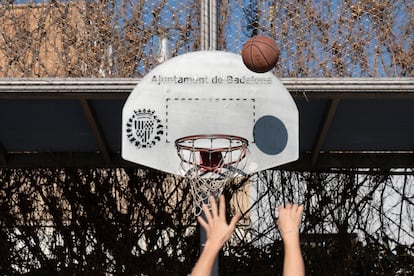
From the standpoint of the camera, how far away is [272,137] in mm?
8484

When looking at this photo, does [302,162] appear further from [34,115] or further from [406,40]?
[34,115]

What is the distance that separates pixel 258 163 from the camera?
8.43 m

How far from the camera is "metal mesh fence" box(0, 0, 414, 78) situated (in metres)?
9.06

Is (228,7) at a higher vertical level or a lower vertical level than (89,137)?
higher

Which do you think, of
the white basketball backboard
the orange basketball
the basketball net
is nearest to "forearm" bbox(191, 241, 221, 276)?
the orange basketball

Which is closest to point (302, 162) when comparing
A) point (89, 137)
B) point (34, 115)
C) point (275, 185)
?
point (275, 185)

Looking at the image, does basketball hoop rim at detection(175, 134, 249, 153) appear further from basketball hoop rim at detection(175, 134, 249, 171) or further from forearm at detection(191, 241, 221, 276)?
forearm at detection(191, 241, 221, 276)

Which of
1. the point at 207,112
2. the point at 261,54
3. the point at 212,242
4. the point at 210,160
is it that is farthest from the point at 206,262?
the point at 207,112

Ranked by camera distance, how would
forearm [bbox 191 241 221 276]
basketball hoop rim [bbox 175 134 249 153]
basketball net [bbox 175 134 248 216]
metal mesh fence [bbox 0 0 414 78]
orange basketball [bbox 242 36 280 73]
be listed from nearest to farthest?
forearm [bbox 191 241 221 276] → orange basketball [bbox 242 36 280 73] → basketball net [bbox 175 134 248 216] → basketball hoop rim [bbox 175 134 249 153] → metal mesh fence [bbox 0 0 414 78]

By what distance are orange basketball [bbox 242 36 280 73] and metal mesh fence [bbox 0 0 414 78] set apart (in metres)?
1.32

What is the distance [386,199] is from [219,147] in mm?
4726

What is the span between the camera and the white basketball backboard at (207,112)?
8469 mm

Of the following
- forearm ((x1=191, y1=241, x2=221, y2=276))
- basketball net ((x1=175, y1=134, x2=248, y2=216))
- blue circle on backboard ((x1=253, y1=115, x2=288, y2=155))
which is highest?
blue circle on backboard ((x1=253, y1=115, x2=288, y2=155))

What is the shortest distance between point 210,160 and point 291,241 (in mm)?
4397
